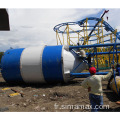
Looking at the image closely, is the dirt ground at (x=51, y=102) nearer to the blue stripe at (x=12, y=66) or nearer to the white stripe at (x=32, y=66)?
the white stripe at (x=32, y=66)

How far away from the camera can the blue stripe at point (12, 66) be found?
6925mm

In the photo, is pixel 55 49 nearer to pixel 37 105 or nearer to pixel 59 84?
pixel 59 84

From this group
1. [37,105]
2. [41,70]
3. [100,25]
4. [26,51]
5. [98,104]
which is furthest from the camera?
[100,25]

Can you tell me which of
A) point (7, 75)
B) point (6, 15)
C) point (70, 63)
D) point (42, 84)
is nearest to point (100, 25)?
point (70, 63)

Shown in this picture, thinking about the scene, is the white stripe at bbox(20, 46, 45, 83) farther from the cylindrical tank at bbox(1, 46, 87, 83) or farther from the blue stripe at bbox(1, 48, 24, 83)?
the blue stripe at bbox(1, 48, 24, 83)

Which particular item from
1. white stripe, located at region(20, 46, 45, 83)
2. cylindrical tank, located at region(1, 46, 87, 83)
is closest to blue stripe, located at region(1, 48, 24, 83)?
cylindrical tank, located at region(1, 46, 87, 83)

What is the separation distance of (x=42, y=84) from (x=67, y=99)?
2.82 meters

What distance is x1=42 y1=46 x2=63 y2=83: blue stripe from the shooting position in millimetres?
6426

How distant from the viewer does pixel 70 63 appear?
675 cm

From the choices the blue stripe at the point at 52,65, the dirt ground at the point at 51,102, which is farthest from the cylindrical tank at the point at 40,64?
the dirt ground at the point at 51,102

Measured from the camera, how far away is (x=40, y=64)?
6.53 meters

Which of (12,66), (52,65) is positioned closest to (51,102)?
(52,65)

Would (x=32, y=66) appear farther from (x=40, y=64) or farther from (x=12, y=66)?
(x=12, y=66)

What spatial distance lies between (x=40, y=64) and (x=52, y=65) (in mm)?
608
